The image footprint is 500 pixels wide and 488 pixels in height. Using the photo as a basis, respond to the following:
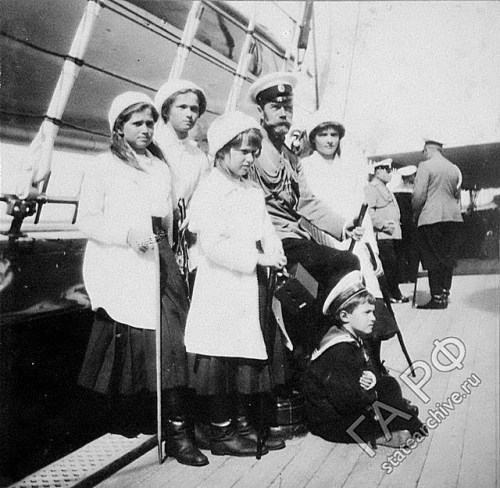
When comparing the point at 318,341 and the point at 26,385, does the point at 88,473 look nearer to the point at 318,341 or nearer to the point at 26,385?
the point at 26,385

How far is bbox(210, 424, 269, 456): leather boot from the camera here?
2.04 metres

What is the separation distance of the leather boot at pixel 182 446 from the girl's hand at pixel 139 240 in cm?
72

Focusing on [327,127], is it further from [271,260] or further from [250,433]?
[250,433]

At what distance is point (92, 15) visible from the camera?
79.0 inches

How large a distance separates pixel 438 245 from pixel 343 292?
0.62 meters

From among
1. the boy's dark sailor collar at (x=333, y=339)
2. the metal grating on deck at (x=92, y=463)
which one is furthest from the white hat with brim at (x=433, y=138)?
the metal grating on deck at (x=92, y=463)

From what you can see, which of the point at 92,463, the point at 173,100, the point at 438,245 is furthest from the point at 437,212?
the point at 92,463

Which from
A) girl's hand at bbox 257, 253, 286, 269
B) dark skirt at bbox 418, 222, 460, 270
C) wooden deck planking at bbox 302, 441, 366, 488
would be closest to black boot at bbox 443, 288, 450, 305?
dark skirt at bbox 418, 222, 460, 270

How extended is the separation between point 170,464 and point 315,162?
1.46m

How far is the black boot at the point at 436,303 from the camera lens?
2516 millimetres

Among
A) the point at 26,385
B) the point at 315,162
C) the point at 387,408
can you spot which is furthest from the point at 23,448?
the point at 315,162

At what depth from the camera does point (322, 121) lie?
236cm

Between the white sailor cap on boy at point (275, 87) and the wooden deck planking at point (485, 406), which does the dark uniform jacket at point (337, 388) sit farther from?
the white sailor cap on boy at point (275, 87)

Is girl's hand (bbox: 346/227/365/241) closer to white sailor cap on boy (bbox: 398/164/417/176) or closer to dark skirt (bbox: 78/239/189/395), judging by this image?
white sailor cap on boy (bbox: 398/164/417/176)
